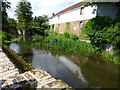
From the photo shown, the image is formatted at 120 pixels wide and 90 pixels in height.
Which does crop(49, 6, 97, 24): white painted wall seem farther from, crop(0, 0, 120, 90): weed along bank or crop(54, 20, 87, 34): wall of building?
crop(54, 20, 87, 34): wall of building

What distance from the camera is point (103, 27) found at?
8.61 meters

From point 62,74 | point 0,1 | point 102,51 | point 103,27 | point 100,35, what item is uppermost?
point 0,1

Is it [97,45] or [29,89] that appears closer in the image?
[29,89]

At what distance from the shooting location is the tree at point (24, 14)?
25805 mm

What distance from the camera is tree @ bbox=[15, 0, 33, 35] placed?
25.8 m

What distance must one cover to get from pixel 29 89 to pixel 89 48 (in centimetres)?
922

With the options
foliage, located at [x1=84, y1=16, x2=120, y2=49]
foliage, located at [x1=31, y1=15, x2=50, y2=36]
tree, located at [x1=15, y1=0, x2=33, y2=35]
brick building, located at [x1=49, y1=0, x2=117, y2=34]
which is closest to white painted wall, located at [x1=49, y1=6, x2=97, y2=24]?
brick building, located at [x1=49, y1=0, x2=117, y2=34]

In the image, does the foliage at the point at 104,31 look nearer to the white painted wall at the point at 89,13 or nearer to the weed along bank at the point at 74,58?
the weed along bank at the point at 74,58

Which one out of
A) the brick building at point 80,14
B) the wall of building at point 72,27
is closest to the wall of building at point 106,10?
the brick building at point 80,14

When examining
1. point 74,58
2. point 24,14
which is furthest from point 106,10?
point 24,14

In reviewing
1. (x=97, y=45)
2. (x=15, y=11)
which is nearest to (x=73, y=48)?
(x=97, y=45)

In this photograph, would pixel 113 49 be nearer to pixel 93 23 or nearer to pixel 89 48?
pixel 89 48

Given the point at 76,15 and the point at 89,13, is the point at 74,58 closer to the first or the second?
the point at 89,13

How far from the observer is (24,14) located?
2684 cm
